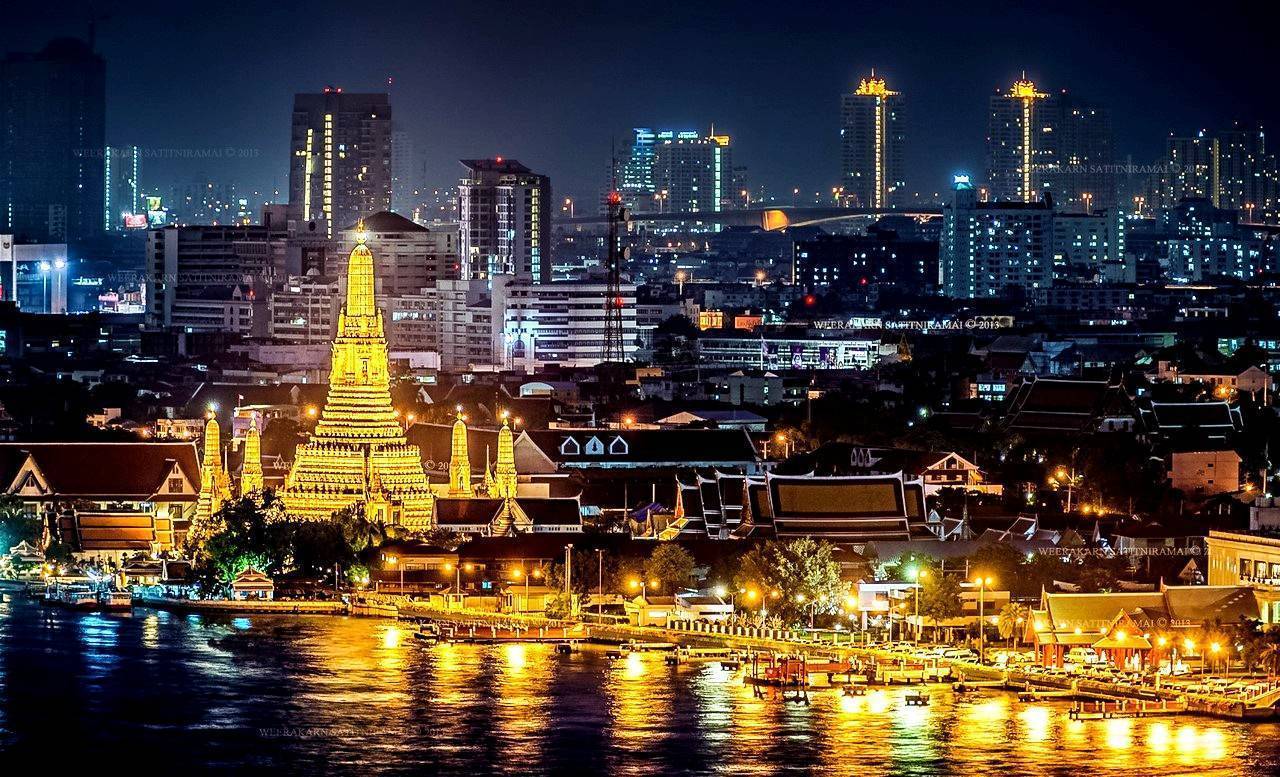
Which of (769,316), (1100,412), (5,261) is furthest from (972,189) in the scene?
(1100,412)

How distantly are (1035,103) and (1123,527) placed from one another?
4027 inches

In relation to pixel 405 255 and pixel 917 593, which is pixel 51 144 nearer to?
pixel 405 255

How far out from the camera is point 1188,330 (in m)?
88.2

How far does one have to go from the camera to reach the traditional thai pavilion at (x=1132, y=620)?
1168 inches

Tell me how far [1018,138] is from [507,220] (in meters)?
49.3

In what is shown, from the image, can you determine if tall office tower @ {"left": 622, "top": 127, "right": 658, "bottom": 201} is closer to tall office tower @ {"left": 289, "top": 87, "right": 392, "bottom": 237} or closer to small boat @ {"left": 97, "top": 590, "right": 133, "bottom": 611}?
tall office tower @ {"left": 289, "top": 87, "right": 392, "bottom": 237}

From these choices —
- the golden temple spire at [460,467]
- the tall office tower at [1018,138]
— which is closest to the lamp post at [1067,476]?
the golden temple spire at [460,467]

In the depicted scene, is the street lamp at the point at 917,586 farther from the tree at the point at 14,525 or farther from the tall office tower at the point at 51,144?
Result: the tall office tower at the point at 51,144

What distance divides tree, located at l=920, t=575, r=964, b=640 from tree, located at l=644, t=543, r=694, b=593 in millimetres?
2751

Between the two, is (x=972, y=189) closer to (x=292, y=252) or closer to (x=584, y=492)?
(x=292, y=252)

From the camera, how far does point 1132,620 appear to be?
29906 millimetres

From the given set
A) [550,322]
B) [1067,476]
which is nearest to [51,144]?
[550,322]

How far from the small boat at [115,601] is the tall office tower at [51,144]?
85779 mm

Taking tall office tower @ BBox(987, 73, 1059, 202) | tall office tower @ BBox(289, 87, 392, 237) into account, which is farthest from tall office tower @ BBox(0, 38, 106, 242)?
tall office tower @ BBox(987, 73, 1059, 202)
